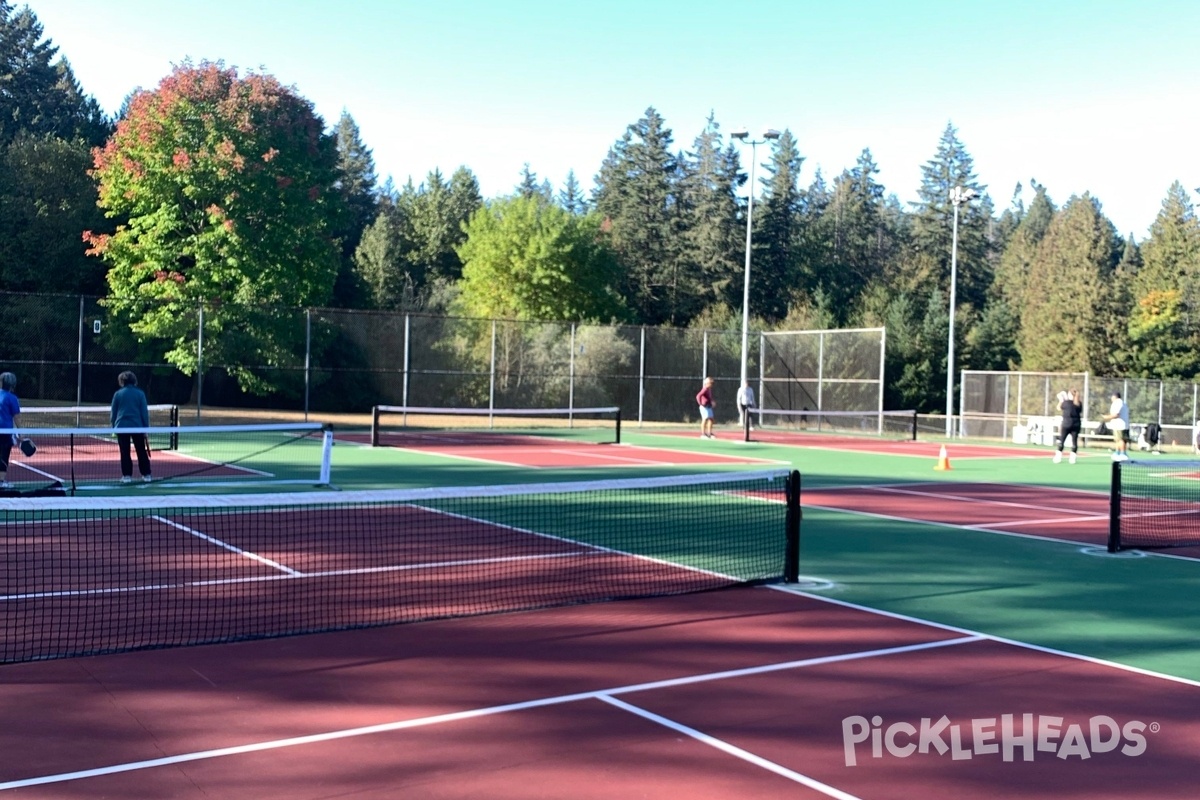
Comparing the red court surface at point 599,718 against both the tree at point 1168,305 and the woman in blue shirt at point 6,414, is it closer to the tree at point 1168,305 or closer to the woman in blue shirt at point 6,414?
the woman in blue shirt at point 6,414

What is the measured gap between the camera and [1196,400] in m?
40.8

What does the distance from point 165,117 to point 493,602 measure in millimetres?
30045

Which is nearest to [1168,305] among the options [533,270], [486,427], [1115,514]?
[533,270]

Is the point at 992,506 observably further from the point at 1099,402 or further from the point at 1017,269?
the point at 1017,269

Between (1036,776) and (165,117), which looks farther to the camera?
(165,117)

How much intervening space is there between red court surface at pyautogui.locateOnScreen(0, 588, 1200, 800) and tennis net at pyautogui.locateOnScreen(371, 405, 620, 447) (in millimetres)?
16900

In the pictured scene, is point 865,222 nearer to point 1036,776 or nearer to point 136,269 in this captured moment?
point 136,269

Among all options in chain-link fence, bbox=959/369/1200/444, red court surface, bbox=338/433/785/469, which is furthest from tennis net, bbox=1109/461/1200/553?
chain-link fence, bbox=959/369/1200/444

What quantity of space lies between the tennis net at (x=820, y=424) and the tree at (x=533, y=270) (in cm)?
1692

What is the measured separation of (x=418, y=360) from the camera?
40.5 metres

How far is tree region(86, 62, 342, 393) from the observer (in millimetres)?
33594

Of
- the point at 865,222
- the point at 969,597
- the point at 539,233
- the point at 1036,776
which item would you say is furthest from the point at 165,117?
the point at 865,222

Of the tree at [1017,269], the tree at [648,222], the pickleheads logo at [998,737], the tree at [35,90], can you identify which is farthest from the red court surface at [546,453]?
the tree at [1017,269]

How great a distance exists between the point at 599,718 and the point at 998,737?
186cm
